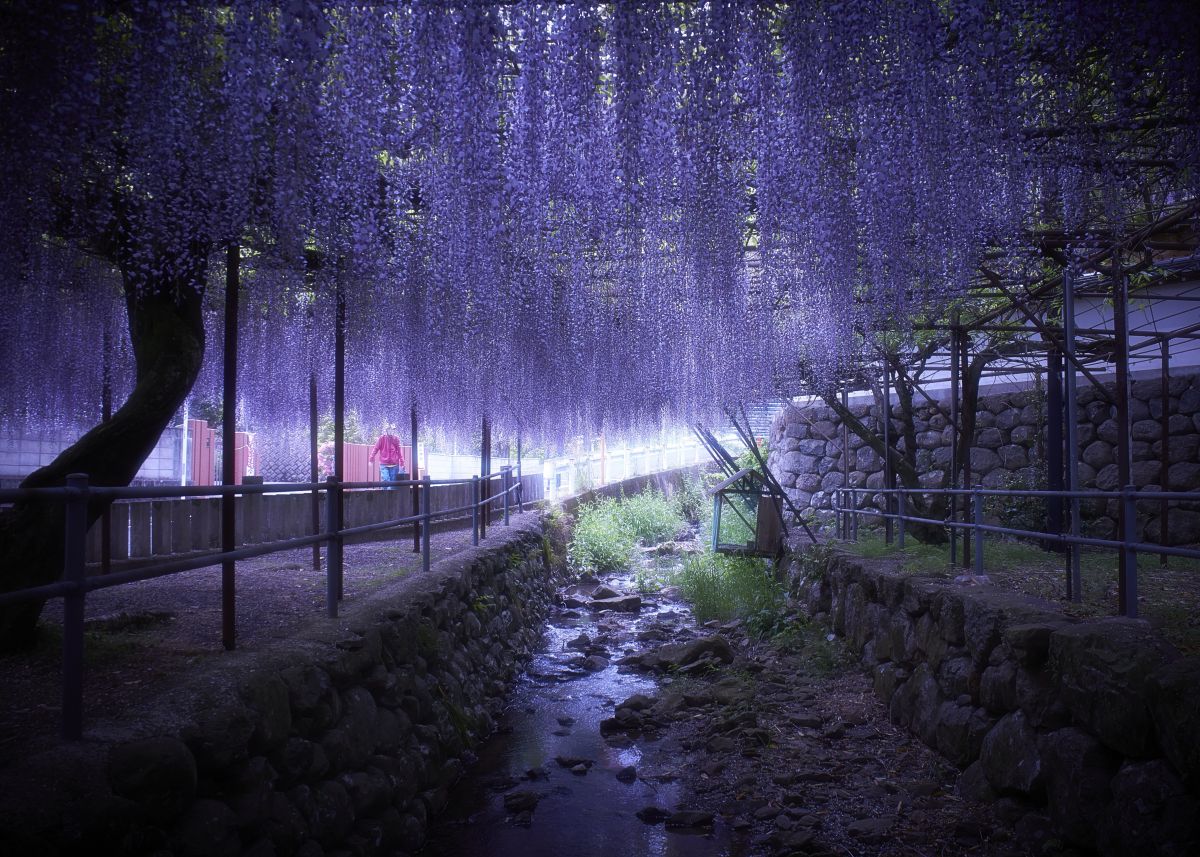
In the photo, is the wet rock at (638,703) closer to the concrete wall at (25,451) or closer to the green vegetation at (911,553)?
the green vegetation at (911,553)

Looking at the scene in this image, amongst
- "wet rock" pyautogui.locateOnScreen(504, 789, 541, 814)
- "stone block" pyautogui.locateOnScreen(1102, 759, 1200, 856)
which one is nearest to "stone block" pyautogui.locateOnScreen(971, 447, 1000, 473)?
"stone block" pyautogui.locateOnScreen(1102, 759, 1200, 856)

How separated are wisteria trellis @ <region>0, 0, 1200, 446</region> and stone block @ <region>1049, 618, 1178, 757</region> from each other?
2.01 meters

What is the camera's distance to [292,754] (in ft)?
8.05

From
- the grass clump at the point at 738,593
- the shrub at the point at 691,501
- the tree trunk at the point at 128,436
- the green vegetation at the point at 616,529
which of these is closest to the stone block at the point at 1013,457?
the grass clump at the point at 738,593

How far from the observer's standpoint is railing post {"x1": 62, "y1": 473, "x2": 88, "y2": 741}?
5.67 feet

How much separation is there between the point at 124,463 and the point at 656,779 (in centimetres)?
319

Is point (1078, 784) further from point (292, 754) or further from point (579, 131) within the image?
point (579, 131)

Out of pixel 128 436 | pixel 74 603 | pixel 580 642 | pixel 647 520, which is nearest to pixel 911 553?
pixel 580 642

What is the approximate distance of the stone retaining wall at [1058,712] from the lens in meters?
2.23

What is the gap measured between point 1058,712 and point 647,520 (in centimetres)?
1156

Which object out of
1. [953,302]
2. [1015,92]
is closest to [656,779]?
[1015,92]

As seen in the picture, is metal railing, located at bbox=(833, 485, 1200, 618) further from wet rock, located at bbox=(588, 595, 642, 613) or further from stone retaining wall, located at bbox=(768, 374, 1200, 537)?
wet rock, located at bbox=(588, 595, 642, 613)

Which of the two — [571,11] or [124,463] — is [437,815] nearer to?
[124,463]

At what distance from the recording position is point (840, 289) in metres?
4.92
